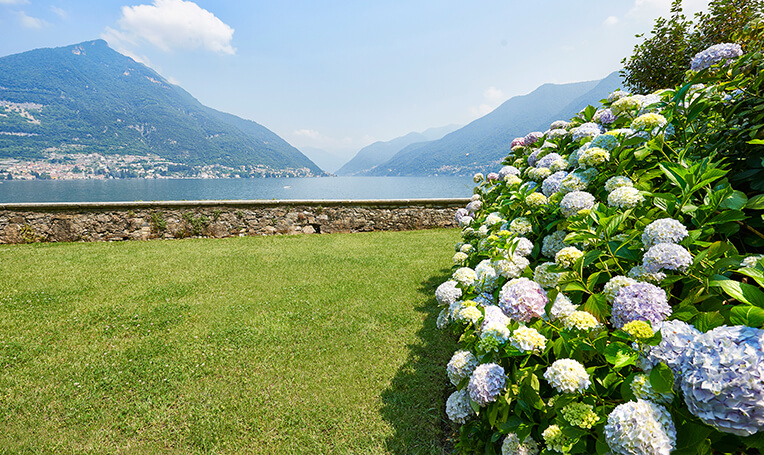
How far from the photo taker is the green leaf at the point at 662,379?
0.92 meters

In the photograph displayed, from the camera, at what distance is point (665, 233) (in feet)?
4.11

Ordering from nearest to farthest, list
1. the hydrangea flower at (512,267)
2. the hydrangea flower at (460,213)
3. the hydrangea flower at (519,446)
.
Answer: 1. the hydrangea flower at (519,446)
2. the hydrangea flower at (512,267)
3. the hydrangea flower at (460,213)

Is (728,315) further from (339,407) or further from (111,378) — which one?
(111,378)

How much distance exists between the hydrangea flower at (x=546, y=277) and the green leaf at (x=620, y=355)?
42 centimetres

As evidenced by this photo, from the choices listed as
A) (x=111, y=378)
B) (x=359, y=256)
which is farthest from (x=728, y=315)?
(x=359, y=256)

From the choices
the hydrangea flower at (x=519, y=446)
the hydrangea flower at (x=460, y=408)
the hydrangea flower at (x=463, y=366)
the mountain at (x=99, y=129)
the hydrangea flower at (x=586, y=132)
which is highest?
the mountain at (x=99, y=129)

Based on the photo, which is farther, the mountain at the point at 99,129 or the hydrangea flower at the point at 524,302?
the mountain at the point at 99,129

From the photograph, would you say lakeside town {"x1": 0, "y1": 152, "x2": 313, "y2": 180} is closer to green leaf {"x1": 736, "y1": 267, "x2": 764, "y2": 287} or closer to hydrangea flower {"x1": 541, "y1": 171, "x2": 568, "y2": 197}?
hydrangea flower {"x1": 541, "y1": 171, "x2": 568, "y2": 197}

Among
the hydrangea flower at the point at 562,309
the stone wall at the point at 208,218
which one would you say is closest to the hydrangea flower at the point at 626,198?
the hydrangea flower at the point at 562,309

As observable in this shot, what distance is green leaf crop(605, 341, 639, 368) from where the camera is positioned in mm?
1038

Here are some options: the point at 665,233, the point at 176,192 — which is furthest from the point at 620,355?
the point at 176,192

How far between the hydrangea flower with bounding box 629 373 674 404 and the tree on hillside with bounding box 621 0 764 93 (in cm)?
570

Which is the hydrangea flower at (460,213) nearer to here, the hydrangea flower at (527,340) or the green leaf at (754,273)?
the hydrangea flower at (527,340)

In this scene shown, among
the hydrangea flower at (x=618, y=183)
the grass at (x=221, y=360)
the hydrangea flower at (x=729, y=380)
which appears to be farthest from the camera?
the grass at (x=221, y=360)
